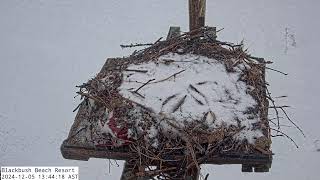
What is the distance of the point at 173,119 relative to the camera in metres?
2.46

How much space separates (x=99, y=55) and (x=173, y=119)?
198 inches

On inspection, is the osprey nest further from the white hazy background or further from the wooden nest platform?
the white hazy background

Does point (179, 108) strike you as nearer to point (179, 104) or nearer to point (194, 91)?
point (179, 104)

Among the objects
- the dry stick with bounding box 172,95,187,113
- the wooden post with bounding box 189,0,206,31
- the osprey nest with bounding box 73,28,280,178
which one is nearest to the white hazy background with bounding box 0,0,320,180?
the wooden post with bounding box 189,0,206,31

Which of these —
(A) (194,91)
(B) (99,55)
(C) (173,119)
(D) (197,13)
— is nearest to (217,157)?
(C) (173,119)

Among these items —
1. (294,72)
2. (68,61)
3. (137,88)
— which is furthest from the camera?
(68,61)

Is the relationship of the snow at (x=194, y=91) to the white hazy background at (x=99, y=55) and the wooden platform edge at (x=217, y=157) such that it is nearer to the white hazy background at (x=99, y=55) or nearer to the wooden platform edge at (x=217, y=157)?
the wooden platform edge at (x=217, y=157)

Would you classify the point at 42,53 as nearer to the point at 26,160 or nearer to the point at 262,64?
the point at 26,160

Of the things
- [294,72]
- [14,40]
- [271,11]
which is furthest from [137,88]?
[271,11]

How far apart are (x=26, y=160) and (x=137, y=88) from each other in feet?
11.3

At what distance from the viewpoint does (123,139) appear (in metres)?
2.43

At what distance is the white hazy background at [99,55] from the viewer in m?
5.55

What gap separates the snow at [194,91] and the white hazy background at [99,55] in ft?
8.36

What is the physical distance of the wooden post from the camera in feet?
12.1
